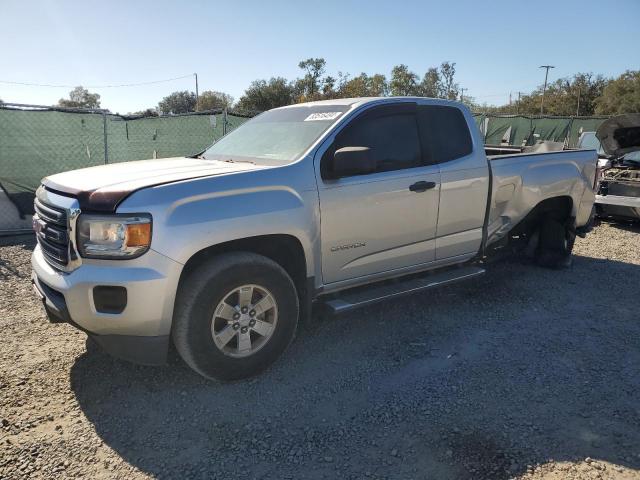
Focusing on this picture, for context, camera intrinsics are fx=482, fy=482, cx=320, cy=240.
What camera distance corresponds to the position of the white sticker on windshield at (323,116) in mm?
3916

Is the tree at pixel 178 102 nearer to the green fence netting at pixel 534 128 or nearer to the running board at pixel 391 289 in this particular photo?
the green fence netting at pixel 534 128

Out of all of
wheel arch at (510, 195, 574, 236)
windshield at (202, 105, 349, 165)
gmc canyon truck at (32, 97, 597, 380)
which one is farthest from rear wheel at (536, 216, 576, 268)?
windshield at (202, 105, 349, 165)

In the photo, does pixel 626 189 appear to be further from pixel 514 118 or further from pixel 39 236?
pixel 514 118

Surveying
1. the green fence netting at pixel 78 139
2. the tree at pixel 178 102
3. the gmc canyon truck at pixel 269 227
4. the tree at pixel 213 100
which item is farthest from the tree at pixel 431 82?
the gmc canyon truck at pixel 269 227

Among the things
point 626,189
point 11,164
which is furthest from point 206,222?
point 626,189

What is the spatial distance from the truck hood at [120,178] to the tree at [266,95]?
5766 centimetres

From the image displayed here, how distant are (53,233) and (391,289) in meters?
2.56

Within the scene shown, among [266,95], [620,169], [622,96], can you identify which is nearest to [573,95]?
[622,96]

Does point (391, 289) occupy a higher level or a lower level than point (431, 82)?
lower

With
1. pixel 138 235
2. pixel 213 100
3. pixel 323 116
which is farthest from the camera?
pixel 213 100

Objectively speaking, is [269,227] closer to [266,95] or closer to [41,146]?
[41,146]

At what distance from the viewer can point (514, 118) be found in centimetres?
1869

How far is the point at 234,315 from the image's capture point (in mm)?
3240

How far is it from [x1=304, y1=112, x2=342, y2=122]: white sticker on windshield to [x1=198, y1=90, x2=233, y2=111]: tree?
7531 cm
